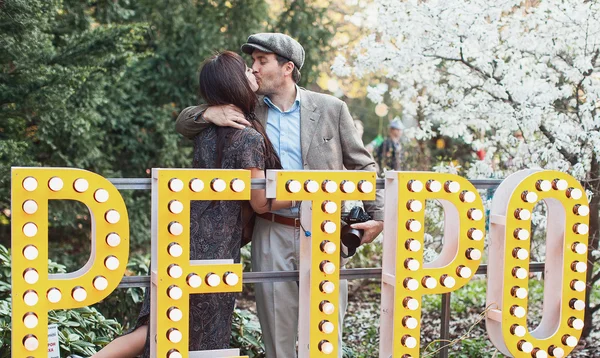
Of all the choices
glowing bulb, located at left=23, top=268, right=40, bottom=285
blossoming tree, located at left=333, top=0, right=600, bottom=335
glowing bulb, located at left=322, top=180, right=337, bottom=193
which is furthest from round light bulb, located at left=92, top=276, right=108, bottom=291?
blossoming tree, located at left=333, top=0, right=600, bottom=335

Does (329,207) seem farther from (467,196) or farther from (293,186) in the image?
(467,196)

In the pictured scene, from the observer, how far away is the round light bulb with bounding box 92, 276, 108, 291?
9.31ft

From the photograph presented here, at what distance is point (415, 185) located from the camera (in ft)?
10.5

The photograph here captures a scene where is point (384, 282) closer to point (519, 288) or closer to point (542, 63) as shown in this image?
point (519, 288)

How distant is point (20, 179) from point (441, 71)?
386 cm

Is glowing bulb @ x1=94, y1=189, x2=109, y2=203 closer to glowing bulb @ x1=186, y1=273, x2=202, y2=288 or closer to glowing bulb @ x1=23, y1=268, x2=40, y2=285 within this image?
glowing bulb @ x1=23, y1=268, x2=40, y2=285

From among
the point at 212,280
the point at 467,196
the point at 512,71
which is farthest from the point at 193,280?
the point at 512,71

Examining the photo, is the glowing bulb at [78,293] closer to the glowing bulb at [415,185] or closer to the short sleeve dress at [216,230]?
the short sleeve dress at [216,230]

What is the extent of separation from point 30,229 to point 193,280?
67cm

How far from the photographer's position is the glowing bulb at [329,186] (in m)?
3.08

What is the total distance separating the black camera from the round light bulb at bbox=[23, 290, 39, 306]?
4.39 ft

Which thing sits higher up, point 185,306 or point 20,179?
point 20,179

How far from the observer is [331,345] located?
10.5ft

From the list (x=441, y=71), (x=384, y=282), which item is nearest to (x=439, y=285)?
(x=384, y=282)
